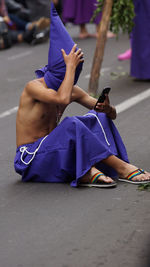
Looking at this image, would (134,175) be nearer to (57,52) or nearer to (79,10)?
(57,52)

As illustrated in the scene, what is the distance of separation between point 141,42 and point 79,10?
4308mm

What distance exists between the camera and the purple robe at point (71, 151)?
514 centimetres

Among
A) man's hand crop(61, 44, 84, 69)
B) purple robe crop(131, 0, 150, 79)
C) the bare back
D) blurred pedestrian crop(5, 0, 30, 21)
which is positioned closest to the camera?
man's hand crop(61, 44, 84, 69)

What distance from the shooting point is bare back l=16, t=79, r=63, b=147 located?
17.8 ft

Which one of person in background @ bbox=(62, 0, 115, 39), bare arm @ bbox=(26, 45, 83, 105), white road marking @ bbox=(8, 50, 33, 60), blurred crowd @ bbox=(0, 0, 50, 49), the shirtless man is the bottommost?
white road marking @ bbox=(8, 50, 33, 60)

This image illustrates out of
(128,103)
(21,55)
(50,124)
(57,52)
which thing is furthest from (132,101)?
(21,55)

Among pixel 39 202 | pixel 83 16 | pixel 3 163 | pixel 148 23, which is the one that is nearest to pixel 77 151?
pixel 39 202

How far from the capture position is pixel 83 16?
13.2 metres

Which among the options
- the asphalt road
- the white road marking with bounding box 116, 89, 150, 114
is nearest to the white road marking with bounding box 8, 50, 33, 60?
the white road marking with bounding box 116, 89, 150, 114

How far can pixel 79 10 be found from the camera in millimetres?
13219

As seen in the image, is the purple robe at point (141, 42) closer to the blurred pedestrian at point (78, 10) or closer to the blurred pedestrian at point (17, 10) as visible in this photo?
the blurred pedestrian at point (78, 10)

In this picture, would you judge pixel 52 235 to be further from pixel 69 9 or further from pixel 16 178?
pixel 69 9

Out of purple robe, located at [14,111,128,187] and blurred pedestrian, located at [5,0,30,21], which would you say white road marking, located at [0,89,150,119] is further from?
blurred pedestrian, located at [5,0,30,21]

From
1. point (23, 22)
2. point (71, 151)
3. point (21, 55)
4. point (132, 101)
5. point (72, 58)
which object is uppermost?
point (72, 58)
